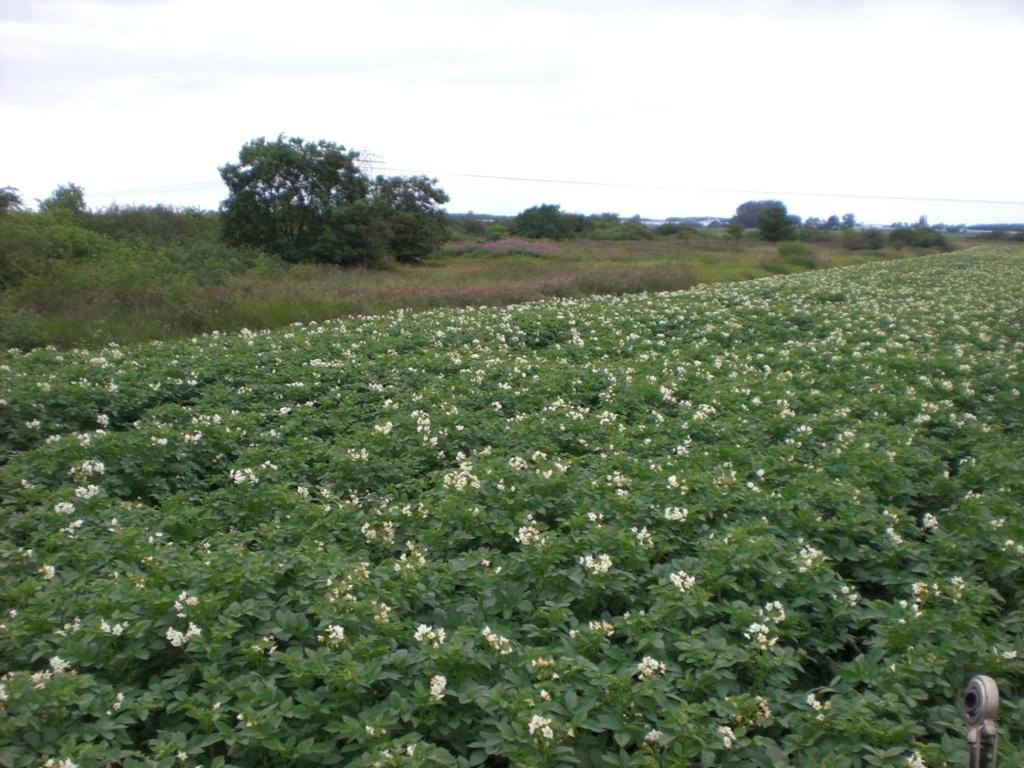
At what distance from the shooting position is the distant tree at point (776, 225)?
216 feet

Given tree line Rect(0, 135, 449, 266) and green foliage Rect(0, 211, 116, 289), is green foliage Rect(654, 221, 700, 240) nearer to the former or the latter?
tree line Rect(0, 135, 449, 266)

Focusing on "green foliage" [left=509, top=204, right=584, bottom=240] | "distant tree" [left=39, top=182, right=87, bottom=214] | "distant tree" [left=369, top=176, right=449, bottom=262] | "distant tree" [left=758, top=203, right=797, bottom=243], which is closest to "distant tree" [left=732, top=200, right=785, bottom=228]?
"distant tree" [left=758, top=203, right=797, bottom=243]

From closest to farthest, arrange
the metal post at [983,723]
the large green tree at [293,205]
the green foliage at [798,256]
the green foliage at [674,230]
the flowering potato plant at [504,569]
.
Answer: the metal post at [983,723]
the flowering potato plant at [504,569]
the large green tree at [293,205]
the green foliage at [798,256]
the green foliage at [674,230]

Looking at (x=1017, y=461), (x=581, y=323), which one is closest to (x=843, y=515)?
(x=1017, y=461)

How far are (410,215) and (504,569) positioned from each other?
3694 centimetres

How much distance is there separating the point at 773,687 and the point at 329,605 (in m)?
2.01

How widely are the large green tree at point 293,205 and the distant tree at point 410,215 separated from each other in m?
2.69

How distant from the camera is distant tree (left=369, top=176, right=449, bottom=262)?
37844 mm

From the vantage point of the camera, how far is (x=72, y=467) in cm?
553

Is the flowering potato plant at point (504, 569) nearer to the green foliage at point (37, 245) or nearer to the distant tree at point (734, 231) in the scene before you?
the green foliage at point (37, 245)

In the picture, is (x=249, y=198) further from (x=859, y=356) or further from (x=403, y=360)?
(x=859, y=356)

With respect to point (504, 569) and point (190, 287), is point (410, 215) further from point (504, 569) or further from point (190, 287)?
point (504, 569)

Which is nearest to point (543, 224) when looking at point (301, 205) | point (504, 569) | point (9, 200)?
point (301, 205)

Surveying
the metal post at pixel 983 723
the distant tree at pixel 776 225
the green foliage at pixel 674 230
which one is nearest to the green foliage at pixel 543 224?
the green foliage at pixel 674 230
